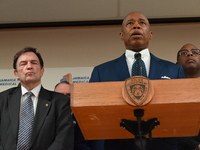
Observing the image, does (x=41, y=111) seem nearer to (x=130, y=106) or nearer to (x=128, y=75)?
(x=128, y=75)

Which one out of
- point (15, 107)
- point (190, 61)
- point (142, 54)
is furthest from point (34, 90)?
point (190, 61)

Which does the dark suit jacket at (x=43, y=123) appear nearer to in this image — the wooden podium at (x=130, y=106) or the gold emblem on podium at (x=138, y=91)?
the wooden podium at (x=130, y=106)

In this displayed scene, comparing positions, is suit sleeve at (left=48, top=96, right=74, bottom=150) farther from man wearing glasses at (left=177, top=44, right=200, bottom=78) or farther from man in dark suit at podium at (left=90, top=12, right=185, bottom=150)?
man wearing glasses at (left=177, top=44, right=200, bottom=78)

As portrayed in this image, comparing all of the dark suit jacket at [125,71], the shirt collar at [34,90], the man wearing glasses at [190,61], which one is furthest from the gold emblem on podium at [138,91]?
the man wearing glasses at [190,61]

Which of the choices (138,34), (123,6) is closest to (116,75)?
(138,34)

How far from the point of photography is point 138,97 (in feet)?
5.09

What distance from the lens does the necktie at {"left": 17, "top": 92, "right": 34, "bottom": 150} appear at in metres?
2.30

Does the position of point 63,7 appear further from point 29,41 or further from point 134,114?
point 134,114

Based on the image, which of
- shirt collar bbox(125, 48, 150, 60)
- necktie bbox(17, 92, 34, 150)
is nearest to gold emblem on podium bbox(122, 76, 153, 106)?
shirt collar bbox(125, 48, 150, 60)

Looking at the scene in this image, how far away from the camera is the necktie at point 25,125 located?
7.56ft

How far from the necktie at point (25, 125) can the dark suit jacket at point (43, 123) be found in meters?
0.03

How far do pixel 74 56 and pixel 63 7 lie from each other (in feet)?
2.15

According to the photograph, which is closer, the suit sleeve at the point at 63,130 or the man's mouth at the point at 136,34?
the suit sleeve at the point at 63,130

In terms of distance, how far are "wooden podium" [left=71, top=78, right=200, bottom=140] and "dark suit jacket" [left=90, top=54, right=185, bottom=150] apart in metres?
0.40
